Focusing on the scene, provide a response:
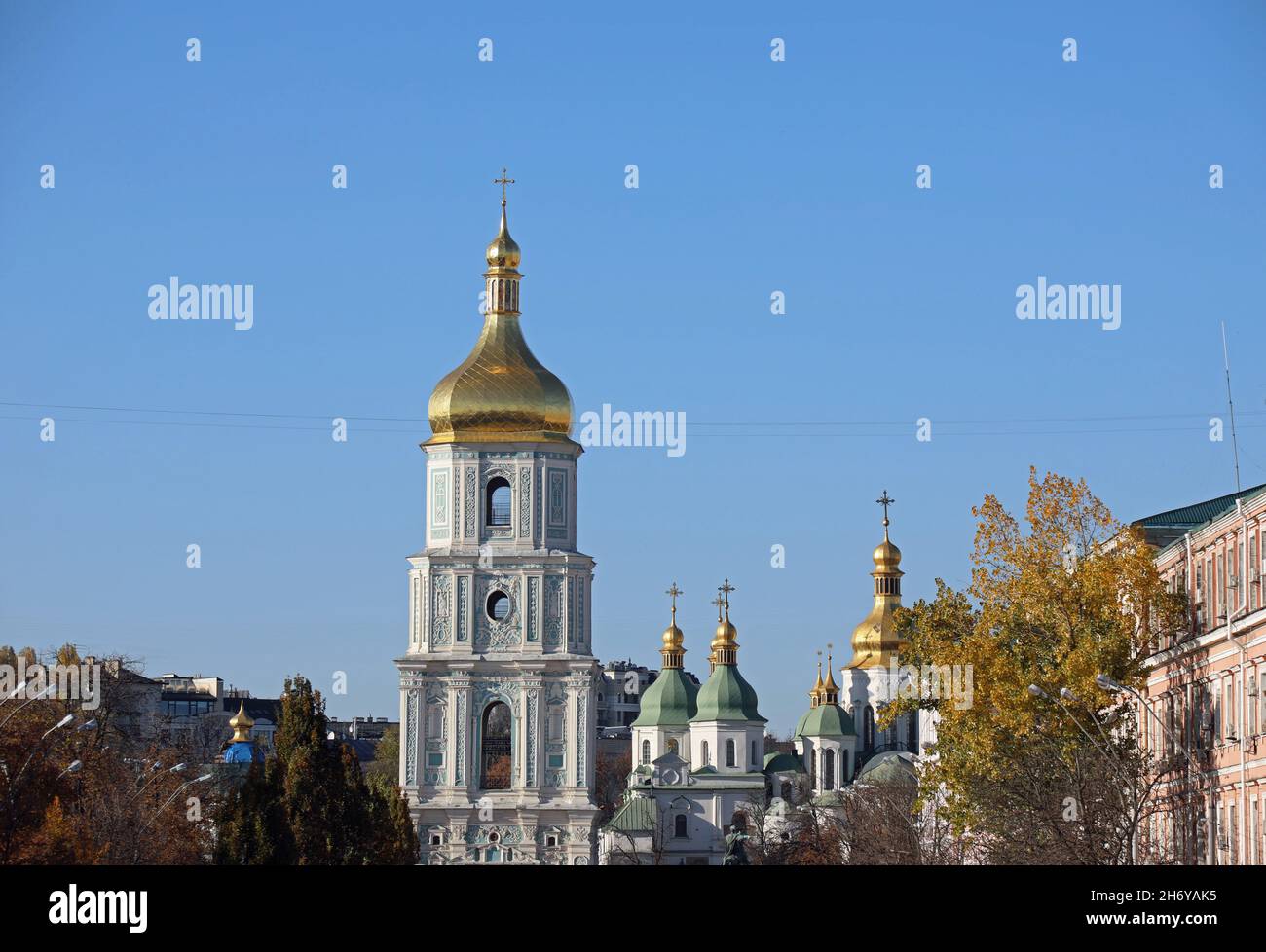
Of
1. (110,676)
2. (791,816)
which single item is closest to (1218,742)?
(110,676)

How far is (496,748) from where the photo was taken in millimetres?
122938

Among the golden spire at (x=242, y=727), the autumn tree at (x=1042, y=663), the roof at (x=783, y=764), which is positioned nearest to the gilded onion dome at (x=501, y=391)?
the golden spire at (x=242, y=727)

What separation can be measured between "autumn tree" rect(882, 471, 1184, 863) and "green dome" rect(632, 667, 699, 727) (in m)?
91.7

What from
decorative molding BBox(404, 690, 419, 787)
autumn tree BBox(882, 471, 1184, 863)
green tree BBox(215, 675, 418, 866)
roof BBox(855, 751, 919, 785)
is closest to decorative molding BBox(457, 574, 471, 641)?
decorative molding BBox(404, 690, 419, 787)

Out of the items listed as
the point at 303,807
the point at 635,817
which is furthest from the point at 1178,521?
the point at 635,817

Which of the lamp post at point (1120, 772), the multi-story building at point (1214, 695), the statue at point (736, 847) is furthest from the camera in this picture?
the statue at point (736, 847)

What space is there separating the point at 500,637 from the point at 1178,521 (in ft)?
178

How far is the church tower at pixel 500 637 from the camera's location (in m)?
120

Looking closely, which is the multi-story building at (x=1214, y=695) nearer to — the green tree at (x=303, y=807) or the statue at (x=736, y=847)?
the green tree at (x=303, y=807)

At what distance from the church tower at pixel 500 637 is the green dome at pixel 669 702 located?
3667cm

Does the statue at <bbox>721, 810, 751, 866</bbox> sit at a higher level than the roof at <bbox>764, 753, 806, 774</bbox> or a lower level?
lower

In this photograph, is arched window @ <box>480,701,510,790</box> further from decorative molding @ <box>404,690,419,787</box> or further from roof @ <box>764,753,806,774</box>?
roof @ <box>764,753,806,774</box>

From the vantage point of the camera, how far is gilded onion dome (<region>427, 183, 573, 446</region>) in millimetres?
125188
